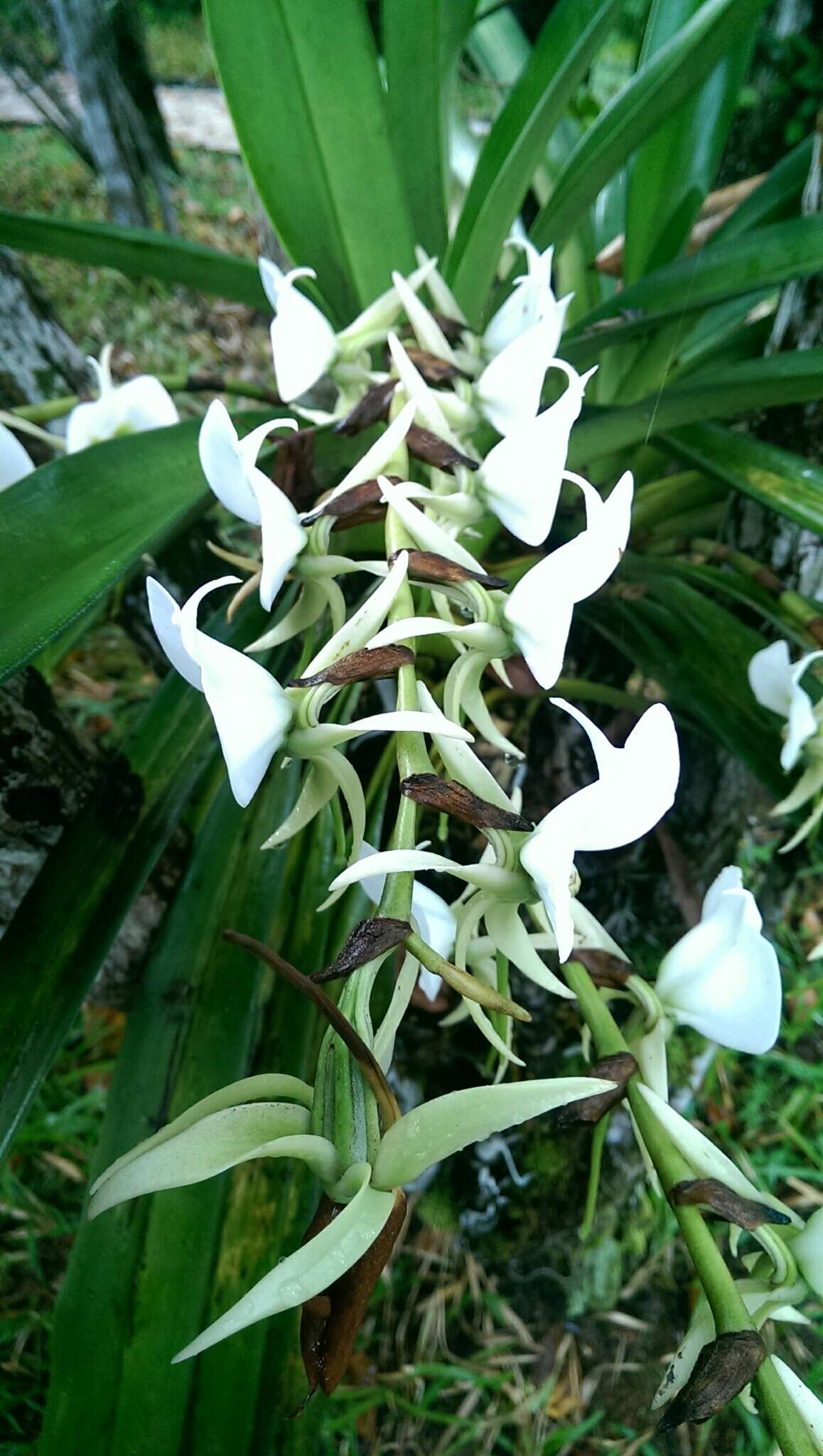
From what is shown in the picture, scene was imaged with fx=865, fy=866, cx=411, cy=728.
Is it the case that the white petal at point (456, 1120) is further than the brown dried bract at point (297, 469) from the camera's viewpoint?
No

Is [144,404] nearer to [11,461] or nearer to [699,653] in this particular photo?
[11,461]

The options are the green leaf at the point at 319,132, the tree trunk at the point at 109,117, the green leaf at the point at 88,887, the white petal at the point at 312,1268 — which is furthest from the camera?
the tree trunk at the point at 109,117

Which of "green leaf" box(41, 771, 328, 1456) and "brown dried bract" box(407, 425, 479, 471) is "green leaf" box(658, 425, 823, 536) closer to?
→ "brown dried bract" box(407, 425, 479, 471)

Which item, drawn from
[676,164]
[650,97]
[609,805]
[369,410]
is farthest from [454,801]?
[676,164]

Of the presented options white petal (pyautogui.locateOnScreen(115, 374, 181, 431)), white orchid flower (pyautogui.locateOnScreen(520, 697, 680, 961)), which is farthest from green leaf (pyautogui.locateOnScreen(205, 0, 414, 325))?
white orchid flower (pyautogui.locateOnScreen(520, 697, 680, 961))

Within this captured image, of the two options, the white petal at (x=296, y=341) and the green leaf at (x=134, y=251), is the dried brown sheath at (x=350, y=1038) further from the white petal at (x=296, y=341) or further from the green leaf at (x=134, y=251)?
the green leaf at (x=134, y=251)

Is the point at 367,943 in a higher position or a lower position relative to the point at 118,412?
lower

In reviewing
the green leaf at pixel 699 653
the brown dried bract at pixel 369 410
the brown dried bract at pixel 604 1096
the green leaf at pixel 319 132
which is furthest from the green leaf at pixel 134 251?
the brown dried bract at pixel 604 1096
